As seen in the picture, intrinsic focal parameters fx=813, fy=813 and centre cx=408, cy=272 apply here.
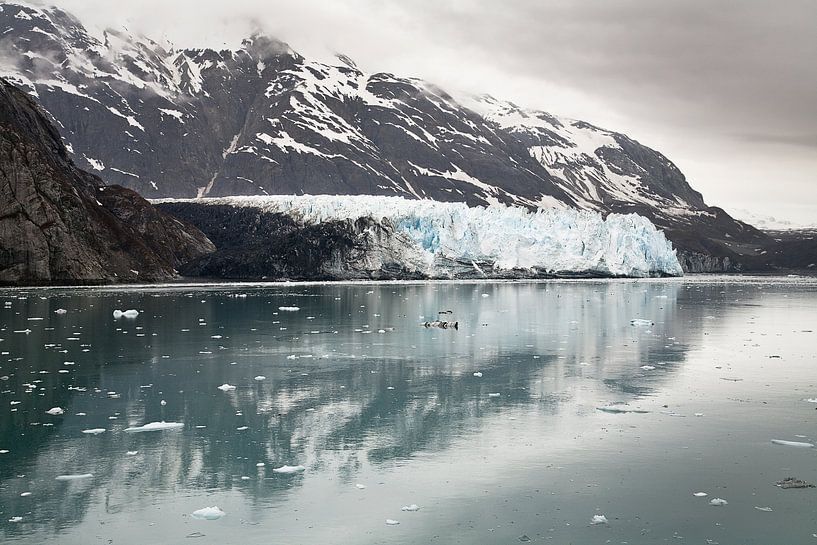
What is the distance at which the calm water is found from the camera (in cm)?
905

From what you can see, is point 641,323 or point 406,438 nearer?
point 406,438

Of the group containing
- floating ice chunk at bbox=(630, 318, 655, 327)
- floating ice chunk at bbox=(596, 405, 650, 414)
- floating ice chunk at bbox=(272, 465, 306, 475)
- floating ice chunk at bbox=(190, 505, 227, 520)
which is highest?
floating ice chunk at bbox=(630, 318, 655, 327)

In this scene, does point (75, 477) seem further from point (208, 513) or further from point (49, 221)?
point (49, 221)

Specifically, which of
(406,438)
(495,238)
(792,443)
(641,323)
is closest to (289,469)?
(406,438)

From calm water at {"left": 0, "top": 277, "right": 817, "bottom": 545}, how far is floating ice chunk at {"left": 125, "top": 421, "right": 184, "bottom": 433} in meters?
0.30

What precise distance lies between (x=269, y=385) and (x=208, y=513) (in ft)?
27.1

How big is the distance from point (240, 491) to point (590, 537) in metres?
4.28

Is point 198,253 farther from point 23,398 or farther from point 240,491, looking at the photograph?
point 240,491

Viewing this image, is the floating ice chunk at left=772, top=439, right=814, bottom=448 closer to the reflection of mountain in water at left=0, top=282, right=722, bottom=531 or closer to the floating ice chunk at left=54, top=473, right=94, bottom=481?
the reflection of mountain in water at left=0, top=282, right=722, bottom=531

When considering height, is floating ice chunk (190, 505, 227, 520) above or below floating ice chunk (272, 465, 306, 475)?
below

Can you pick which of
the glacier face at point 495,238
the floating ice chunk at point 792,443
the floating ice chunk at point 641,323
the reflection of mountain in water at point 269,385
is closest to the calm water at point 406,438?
the reflection of mountain in water at point 269,385

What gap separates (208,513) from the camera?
9.23 metres

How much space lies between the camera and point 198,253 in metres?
89.7

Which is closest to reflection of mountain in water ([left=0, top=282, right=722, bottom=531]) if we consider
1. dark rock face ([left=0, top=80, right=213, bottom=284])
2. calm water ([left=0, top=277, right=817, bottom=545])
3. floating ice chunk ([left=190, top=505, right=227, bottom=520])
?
calm water ([left=0, top=277, right=817, bottom=545])
